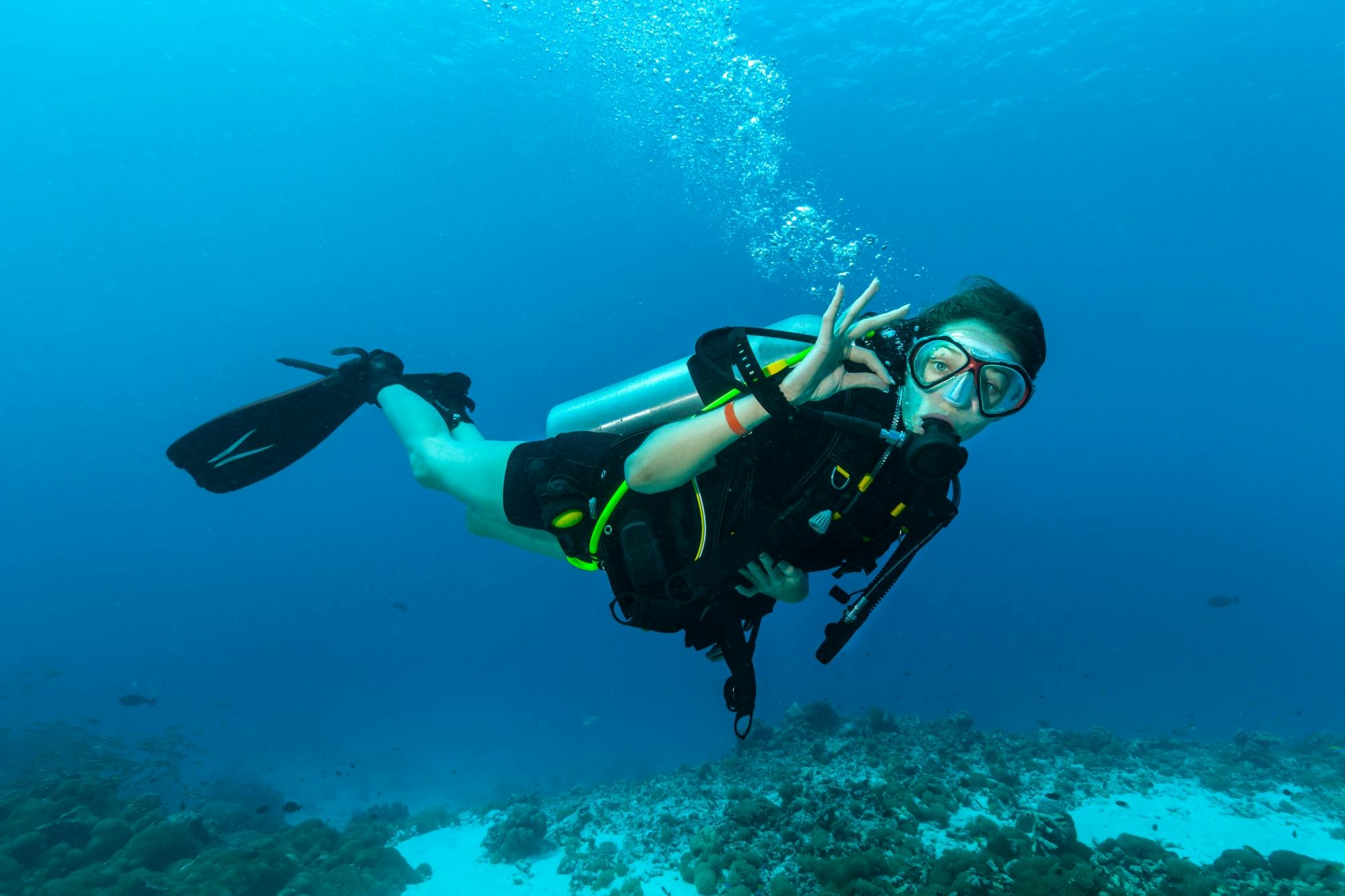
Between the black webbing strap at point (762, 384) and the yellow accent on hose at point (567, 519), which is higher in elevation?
the black webbing strap at point (762, 384)

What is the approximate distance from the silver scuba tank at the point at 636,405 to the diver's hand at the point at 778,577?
106 cm

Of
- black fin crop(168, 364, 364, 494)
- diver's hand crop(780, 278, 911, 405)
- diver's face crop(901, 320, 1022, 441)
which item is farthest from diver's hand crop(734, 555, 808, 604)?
black fin crop(168, 364, 364, 494)

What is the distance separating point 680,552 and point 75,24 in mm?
58508

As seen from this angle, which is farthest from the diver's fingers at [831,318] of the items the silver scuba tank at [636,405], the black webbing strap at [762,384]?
the silver scuba tank at [636,405]

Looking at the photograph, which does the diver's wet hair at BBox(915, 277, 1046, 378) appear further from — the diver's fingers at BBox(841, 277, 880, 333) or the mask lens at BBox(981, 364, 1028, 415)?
the diver's fingers at BBox(841, 277, 880, 333)

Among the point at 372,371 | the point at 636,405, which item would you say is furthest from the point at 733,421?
the point at 372,371

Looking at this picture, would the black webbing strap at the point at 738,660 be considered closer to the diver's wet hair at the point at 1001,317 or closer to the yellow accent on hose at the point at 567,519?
the yellow accent on hose at the point at 567,519

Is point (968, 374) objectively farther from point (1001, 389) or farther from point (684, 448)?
point (684, 448)

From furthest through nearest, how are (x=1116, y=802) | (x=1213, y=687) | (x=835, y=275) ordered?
1. (x=1213, y=687)
2. (x=835, y=275)
3. (x=1116, y=802)

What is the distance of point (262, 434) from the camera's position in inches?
238

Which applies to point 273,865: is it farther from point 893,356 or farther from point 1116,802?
point 1116,802

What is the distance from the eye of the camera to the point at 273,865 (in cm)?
909

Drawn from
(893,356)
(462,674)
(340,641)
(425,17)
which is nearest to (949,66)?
(425,17)

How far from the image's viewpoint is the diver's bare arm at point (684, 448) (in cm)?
259
